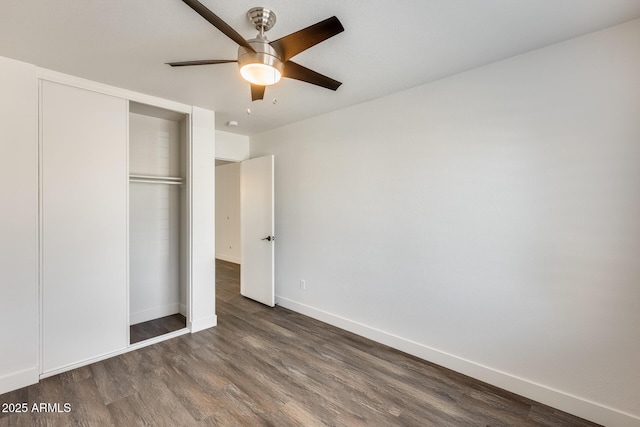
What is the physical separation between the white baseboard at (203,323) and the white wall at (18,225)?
1.31 meters

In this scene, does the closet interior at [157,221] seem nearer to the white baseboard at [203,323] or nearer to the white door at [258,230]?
the white baseboard at [203,323]

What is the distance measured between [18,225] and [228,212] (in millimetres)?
5032

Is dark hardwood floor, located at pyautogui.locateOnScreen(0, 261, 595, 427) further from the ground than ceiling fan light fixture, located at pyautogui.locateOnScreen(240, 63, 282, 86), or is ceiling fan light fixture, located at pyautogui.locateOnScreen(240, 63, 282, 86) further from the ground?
ceiling fan light fixture, located at pyautogui.locateOnScreen(240, 63, 282, 86)

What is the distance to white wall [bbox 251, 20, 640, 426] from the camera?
6.23 feet

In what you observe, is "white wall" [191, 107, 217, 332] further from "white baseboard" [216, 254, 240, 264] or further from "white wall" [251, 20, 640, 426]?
"white baseboard" [216, 254, 240, 264]

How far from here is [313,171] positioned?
12.3 ft

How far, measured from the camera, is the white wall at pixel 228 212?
7.09 m

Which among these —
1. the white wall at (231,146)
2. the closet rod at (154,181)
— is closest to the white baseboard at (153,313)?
the closet rod at (154,181)

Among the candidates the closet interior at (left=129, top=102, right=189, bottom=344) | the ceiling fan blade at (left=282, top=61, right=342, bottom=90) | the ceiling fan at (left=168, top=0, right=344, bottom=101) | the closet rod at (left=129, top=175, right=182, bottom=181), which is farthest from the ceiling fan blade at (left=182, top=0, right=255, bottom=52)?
the closet rod at (left=129, top=175, right=182, bottom=181)

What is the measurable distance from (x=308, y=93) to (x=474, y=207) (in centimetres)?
192

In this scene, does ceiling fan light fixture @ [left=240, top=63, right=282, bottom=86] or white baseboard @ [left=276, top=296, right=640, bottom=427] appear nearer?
ceiling fan light fixture @ [left=240, top=63, right=282, bottom=86]

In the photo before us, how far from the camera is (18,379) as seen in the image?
2.30m

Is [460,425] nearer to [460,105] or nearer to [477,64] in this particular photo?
[460,105]

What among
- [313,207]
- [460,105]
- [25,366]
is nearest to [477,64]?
[460,105]
